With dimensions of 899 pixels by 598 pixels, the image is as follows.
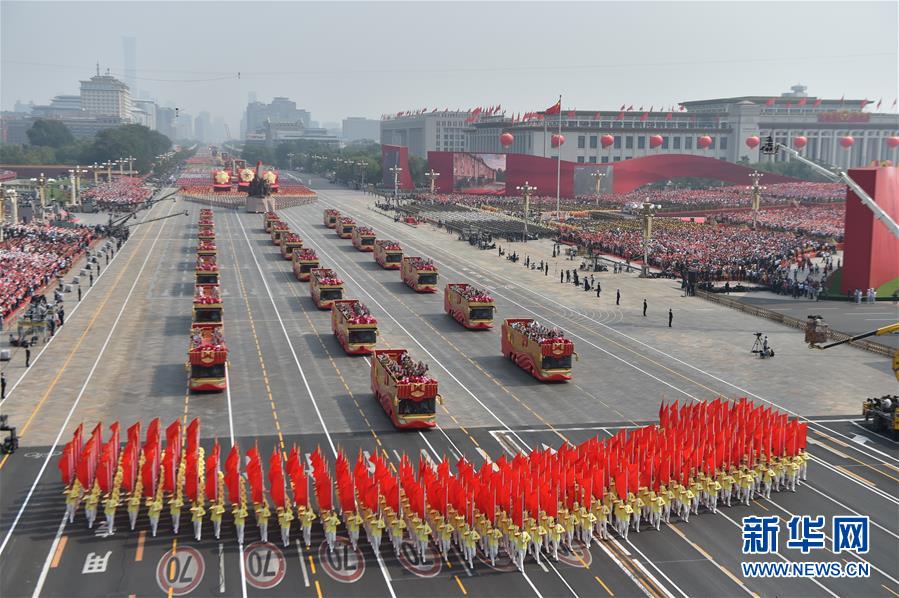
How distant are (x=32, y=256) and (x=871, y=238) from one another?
66.4 metres

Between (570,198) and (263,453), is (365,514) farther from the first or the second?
(570,198)

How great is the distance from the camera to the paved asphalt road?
25703 millimetres

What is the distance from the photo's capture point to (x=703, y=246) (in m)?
99.9

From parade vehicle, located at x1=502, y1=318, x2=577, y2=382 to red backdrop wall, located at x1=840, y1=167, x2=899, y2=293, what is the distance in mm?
33142

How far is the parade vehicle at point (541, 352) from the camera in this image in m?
46.5

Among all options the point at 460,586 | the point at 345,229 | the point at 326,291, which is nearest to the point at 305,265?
the point at 326,291

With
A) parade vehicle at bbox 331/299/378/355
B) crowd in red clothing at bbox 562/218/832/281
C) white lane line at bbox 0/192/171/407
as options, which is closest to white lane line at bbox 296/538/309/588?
white lane line at bbox 0/192/171/407

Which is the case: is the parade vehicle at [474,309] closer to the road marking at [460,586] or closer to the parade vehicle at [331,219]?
the road marking at [460,586]

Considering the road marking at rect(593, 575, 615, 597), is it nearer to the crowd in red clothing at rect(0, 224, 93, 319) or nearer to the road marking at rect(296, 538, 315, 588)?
the road marking at rect(296, 538, 315, 588)

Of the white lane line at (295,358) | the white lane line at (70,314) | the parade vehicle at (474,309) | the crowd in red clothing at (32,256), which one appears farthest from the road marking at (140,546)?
the crowd in red clothing at (32,256)

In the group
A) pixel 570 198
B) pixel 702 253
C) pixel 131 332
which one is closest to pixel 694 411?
pixel 131 332

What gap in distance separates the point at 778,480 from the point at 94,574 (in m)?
21.9

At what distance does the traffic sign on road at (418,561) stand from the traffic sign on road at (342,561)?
1198mm

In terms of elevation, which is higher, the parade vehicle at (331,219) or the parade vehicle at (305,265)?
the parade vehicle at (331,219)
